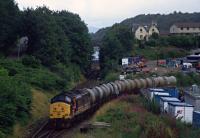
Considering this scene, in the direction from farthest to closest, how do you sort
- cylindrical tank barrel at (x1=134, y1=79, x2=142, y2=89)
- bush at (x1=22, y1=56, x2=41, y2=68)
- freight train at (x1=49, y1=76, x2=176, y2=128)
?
cylindrical tank barrel at (x1=134, y1=79, x2=142, y2=89) → bush at (x1=22, y1=56, x2=41, y2=68) → freight train at (x1=49, y1=76, x2=176, y2=128)

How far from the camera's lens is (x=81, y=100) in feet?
126

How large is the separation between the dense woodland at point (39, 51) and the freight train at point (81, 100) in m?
2.64

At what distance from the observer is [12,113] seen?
31.7 m

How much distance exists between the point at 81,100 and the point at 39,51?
79.4ft

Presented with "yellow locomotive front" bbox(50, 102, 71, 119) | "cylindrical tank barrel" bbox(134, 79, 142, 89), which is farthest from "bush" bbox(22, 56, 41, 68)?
"yellow locomotive front" bbox(50, 102, 71, 119)

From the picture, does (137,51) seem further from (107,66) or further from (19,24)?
(19,24)

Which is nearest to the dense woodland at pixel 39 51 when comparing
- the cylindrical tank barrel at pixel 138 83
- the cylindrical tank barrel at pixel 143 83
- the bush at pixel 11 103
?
the bush at pixel 11 103

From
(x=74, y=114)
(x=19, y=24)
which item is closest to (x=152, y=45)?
(x=19, y=24)

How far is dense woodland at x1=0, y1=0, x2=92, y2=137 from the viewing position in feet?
157

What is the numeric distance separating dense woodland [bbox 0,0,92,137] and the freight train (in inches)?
104

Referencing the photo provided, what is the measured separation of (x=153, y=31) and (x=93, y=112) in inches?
3260

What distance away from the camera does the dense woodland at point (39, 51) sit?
47844 mm

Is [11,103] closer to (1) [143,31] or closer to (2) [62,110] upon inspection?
(2) [62,110]

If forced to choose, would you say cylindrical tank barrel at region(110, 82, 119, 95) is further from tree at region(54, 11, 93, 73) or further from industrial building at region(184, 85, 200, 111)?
tree at region(54, 11, 93, 73)
